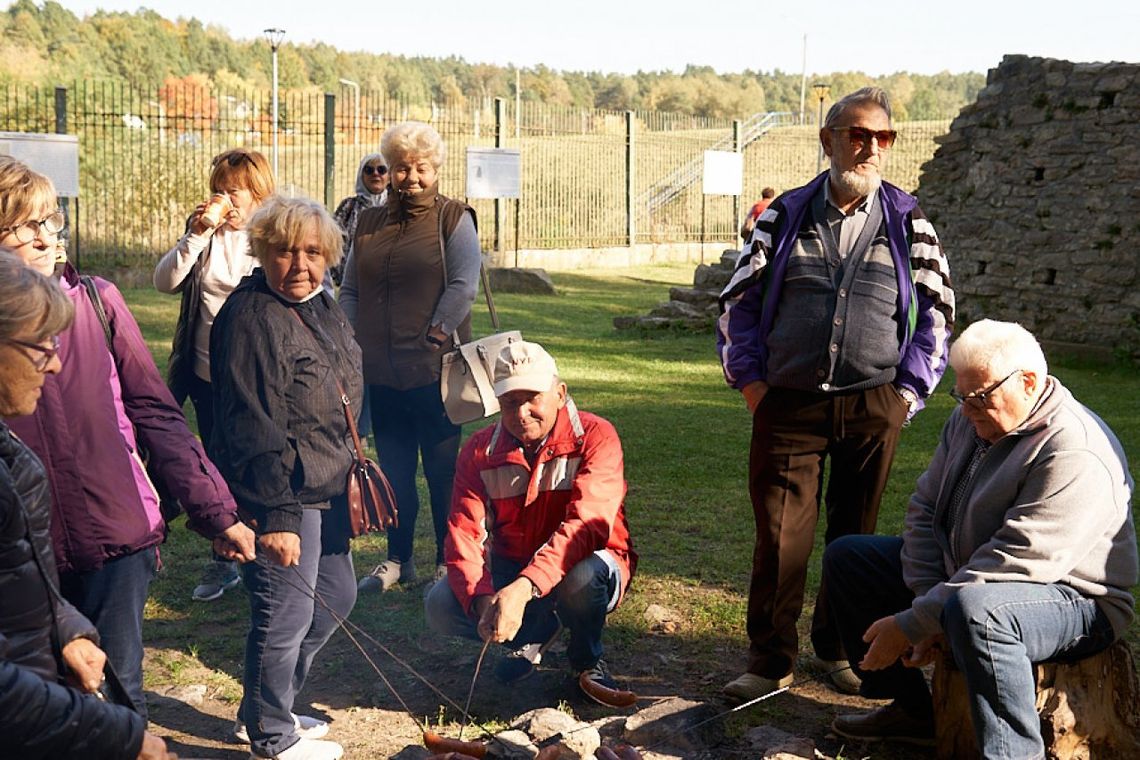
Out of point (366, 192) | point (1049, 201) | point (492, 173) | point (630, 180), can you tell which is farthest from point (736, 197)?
point (366, 192)

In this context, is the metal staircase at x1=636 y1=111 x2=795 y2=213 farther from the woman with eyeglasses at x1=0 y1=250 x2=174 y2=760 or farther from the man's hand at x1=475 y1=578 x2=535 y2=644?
the woman with eyeglasses at x1=0 y1=250 x2=174 y2=760

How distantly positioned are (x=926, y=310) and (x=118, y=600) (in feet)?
9.42

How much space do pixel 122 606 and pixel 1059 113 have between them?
12.3m

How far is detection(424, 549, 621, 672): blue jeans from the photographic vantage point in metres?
4.44

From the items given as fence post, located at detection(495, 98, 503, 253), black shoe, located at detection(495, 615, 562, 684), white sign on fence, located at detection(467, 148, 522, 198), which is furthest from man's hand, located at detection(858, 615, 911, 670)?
fence post, located at detection(495, 98, 503, 253)

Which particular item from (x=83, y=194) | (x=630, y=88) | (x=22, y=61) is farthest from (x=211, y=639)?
(x=630, y=88)

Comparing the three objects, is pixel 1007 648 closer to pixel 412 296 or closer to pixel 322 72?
pixel 412 296

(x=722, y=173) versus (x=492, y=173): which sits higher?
(x=722, y=173)

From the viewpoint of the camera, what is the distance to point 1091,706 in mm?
3818

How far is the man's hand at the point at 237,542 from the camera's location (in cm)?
352

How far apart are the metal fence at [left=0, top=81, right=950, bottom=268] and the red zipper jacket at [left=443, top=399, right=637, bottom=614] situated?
1212 centimetres

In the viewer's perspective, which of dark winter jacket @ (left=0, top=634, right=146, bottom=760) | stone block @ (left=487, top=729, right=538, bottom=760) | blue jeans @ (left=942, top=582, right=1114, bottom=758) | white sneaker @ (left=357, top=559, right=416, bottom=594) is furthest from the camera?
white sneaker @ (left=357, top=559, right=416, bottom=594)

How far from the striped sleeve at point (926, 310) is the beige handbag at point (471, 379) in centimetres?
170

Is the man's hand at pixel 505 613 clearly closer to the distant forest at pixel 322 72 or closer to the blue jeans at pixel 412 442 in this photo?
the blue jeans at pixel 412 442
